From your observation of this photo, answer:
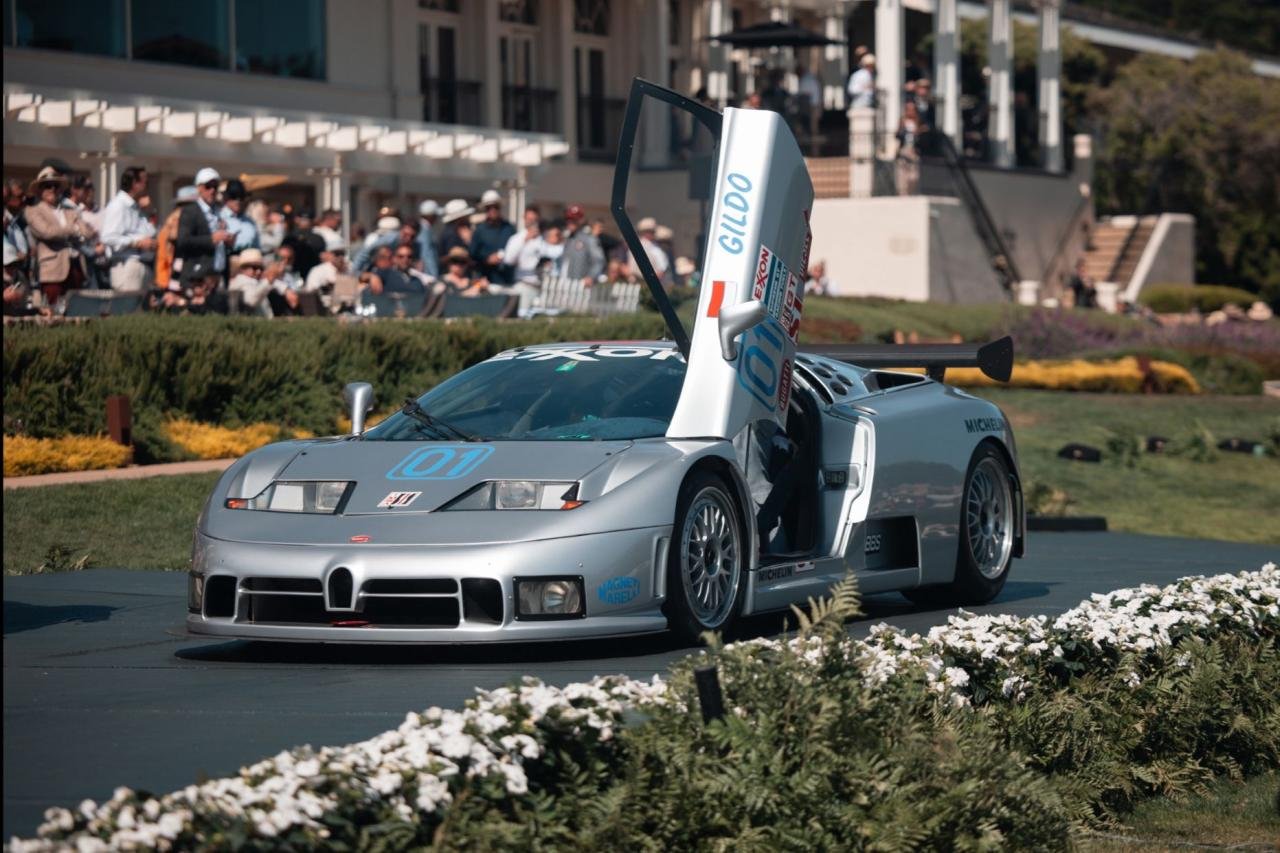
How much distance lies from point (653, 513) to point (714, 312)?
4.05 feet

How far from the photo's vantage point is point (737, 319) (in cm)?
861

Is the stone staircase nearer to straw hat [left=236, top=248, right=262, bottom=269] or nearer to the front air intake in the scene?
straw hat [left=236, top=248, right=262, bottom=269]

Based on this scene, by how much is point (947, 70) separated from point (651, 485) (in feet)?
125

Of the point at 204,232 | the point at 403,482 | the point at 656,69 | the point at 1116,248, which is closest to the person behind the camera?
the point at 403,482

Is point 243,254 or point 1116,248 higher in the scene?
point 243,254

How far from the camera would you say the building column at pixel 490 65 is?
38906 mm

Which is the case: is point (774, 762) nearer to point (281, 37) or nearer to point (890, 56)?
point (281, 37)

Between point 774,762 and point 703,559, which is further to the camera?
point 703,559

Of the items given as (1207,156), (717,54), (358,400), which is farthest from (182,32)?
(1207,156)

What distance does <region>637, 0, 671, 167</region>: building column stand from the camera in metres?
41.4

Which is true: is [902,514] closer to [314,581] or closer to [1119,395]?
[314,581]

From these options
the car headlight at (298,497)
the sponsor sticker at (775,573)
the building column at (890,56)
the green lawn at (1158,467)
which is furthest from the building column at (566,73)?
the car headlight at (298,497)

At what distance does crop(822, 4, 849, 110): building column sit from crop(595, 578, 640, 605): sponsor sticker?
37.0 meters

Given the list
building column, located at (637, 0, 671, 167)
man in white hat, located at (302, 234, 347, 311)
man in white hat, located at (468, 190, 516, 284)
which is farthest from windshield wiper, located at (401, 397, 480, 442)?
building column, located at (637, 0, 671, 167)
